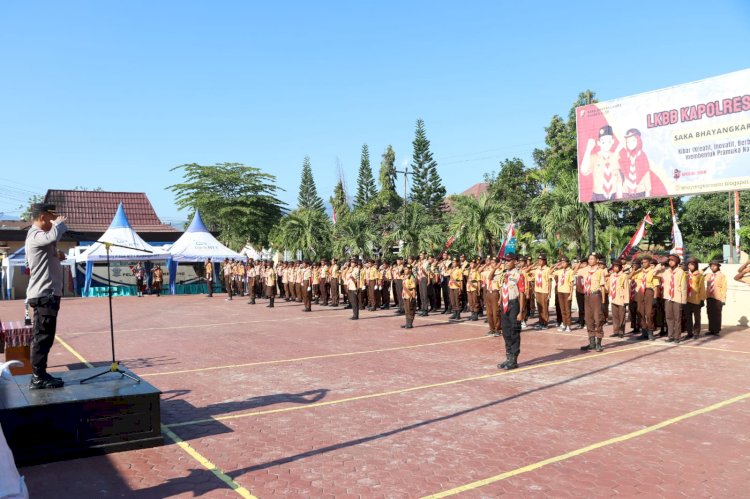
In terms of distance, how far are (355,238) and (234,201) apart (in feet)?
52.3

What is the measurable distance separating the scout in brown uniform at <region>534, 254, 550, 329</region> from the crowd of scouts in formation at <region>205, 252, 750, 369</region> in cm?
2

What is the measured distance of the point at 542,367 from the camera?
10.2 meters

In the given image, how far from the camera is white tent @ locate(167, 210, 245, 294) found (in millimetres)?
31297

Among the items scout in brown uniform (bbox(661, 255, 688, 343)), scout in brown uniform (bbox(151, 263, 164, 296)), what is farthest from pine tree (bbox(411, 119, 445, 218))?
scout in brown uniform (bbox(661, 255, 688, 343))

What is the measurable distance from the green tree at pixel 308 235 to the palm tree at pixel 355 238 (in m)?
1.83

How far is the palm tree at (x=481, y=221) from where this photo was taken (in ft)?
80.8

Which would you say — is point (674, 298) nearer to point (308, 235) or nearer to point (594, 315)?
point (594, 315)

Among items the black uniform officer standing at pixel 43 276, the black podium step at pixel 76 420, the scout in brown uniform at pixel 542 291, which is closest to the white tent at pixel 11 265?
the scout in brown uniform at pixel 542 291

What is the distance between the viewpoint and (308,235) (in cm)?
3241

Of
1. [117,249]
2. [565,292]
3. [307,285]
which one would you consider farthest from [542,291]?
[117,249]

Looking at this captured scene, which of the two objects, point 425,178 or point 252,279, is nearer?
point 252,279

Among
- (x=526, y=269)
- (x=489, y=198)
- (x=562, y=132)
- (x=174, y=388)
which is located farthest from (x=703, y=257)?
(x=174, y=388)

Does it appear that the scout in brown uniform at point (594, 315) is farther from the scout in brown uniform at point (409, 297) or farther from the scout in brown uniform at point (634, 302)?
the scout in brown uniform at point (409, 297)

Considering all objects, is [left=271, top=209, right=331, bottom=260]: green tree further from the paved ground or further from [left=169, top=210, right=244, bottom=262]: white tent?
the paved ground
